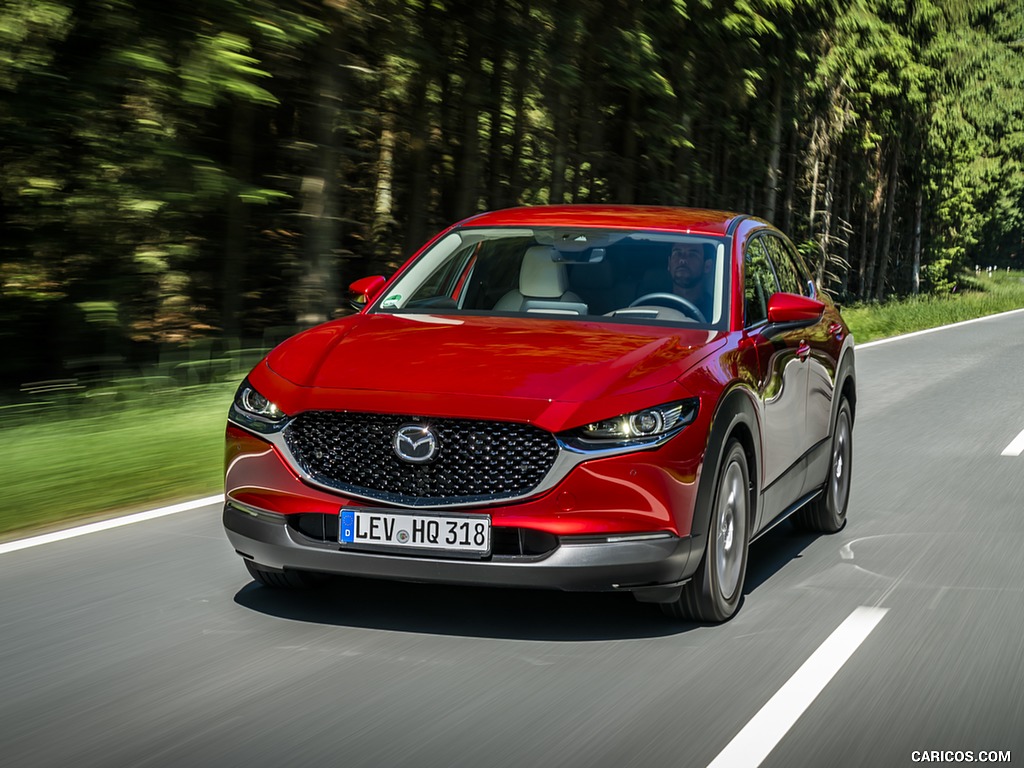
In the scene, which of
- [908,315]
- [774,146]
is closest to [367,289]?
[774,146]

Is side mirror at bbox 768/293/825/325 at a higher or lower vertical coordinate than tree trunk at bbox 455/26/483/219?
lower

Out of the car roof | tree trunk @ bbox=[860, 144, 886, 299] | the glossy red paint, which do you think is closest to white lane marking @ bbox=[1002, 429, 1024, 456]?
the car roof

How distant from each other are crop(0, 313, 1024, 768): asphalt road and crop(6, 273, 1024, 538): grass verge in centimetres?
54

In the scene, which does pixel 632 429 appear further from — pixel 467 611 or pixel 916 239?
pixel 916 239

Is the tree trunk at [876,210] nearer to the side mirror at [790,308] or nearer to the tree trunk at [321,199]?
the tree trunk at [321,199]

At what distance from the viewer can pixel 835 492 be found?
8164 millimetres

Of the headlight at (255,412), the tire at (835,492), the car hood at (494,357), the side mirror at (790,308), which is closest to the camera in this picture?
the car hood at (494,357)

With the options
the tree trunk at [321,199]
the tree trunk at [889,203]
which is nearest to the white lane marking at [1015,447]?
the tree trunk at [321,199]

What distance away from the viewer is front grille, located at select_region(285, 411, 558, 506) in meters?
5.26

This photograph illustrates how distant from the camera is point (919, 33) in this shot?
4131 centimetres

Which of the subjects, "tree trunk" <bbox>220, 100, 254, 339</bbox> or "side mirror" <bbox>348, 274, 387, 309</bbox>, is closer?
"side mirror" <bbox>348, 274, 387, 309</bbox>

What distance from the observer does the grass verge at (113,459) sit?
786cm

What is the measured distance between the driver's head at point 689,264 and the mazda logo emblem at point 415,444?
1782 millimetres

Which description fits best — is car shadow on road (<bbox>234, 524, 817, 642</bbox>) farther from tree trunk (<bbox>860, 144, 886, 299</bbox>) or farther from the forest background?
tree trunk (<bbox>860, 144, 886, 299</bbox>)
